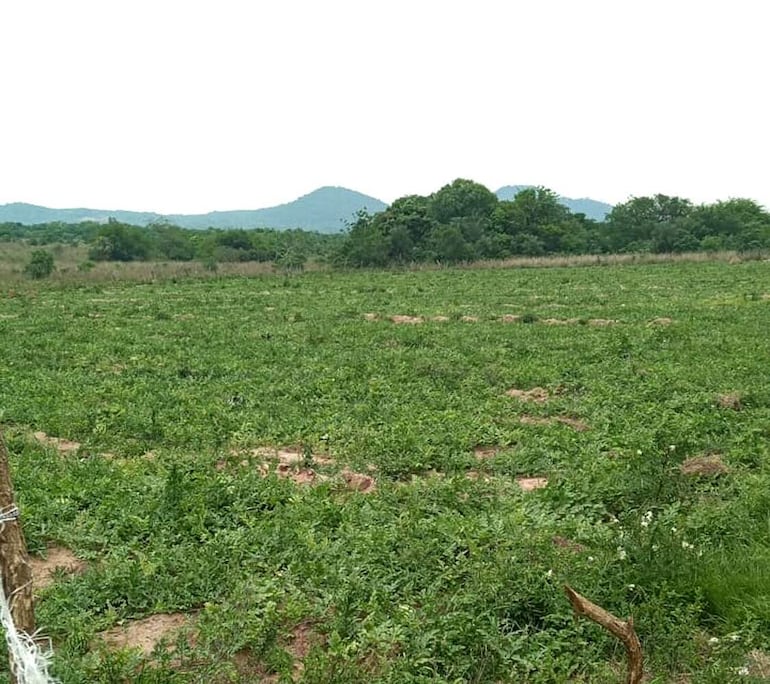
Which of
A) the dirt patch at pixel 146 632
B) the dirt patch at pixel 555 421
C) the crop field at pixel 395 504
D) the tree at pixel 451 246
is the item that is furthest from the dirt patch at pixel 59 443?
A: the tree at pixel 451 246

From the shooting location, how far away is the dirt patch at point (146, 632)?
3.51 meters

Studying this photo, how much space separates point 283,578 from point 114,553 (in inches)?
45.3

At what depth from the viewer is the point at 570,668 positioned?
324cm

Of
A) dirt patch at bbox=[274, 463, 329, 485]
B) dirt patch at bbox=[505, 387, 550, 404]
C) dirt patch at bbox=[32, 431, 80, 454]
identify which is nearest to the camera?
dirt patch at bbox=[274, 463, 329, 485]

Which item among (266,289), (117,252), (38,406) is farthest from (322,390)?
(117,252)

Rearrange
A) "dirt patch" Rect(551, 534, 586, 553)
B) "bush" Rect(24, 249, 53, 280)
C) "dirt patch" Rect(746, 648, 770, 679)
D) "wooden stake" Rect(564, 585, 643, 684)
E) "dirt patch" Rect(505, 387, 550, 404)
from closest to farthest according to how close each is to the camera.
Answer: "wooden stake" Rect(564, 585, 643, 684)
"dirt patch" Rect(746, 648, 770, 679)
"dirt patch" Rect(551, 534, 586, 553)
"dirt patch" Rect(505, 387, 550, 404)
"bush" Rect(24, 249, 53, 280)

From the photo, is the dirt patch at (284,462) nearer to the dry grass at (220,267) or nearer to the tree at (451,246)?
the dry grass at (220,267)

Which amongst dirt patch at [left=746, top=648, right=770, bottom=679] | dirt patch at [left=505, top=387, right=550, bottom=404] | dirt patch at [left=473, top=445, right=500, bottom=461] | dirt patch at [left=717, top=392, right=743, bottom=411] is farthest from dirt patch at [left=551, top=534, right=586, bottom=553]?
dirt patch at [left=717, top=392, right=743, bottom=411]

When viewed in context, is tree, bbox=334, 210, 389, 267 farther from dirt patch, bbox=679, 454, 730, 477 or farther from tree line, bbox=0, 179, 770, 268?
dirt patch, bbox=679, 454, 730, 477

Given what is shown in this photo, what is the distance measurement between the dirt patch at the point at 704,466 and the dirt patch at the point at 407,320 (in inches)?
346

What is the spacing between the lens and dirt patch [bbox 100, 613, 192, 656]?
11.5 ft

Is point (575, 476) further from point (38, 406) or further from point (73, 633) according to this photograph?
point (38, 406)

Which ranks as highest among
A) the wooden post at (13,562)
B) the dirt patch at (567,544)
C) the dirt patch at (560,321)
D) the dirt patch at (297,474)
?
the wooden post at (13,562)

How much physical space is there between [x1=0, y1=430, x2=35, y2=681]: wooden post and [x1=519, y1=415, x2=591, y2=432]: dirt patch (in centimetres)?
538
